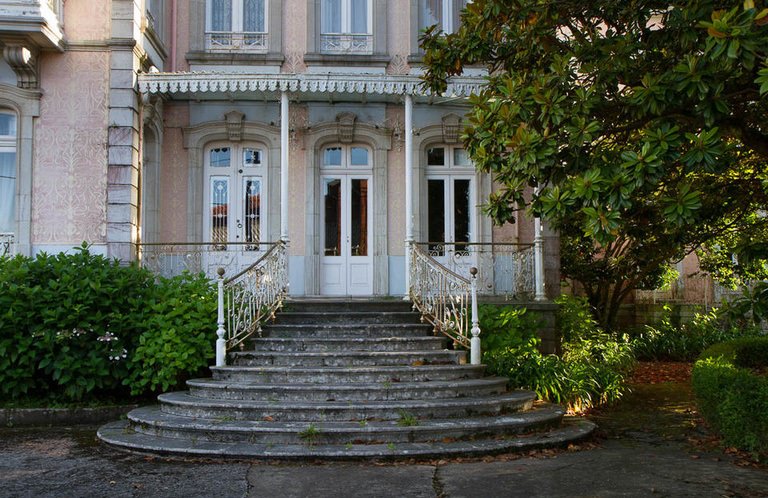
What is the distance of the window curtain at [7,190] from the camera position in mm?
10656

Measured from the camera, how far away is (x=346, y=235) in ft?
40.6

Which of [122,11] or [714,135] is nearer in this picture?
[714,135]

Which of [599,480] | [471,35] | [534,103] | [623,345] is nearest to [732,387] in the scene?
[599,480]

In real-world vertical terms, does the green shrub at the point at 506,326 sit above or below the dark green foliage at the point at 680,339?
above

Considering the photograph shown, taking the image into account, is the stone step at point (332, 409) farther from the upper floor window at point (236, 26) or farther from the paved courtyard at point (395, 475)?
the upper floor window at point (236, 26)

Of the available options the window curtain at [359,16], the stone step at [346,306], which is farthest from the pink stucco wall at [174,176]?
the window curtain at [359,16]

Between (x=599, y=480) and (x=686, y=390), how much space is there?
603 centimetres

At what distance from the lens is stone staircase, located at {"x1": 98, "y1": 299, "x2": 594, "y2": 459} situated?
6.84 m

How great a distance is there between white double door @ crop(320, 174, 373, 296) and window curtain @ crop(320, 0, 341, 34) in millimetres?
2462

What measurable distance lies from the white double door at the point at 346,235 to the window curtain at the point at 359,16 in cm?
247

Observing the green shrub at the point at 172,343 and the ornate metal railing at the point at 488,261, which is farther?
the ornate metal railing at the point at 488,261

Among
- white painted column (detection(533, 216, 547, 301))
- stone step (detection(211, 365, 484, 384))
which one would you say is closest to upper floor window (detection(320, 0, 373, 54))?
white painted column (detection(533, 216, 547, 301))

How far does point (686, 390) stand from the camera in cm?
1123

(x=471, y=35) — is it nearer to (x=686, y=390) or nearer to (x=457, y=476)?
(x=457, y=476)
